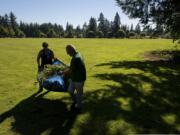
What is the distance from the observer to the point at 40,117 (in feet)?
36.2

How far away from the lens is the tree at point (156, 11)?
1062 inches

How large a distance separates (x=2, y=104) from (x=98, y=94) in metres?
4.13

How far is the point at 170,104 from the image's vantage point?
42.0ft

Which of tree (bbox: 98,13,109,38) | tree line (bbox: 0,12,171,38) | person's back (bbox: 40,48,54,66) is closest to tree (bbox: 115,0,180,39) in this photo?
person's back (bbox: 40,48,54,66)

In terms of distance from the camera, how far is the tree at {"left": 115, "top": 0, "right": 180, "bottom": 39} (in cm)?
2697

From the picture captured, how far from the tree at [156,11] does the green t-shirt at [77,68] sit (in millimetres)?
16333

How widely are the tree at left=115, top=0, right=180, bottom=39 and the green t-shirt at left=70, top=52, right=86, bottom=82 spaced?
53.6 ft

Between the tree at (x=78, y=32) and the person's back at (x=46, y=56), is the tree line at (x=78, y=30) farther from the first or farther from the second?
the person's back at (x=46, y=56)

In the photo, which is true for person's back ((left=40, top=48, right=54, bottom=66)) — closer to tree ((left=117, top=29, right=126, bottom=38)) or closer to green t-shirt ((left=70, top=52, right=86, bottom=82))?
green t-shirt ((left=70, top=52, right=86, bottom=82))

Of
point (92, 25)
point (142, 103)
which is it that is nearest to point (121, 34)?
point (92, 25)

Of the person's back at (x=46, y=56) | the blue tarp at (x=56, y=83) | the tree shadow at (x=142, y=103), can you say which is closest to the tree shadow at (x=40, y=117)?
the blue tarp at (x=56, y=83)

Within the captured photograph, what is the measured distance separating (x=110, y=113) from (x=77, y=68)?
6.47 ft

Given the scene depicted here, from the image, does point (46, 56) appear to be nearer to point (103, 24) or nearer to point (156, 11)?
point (156, 11)

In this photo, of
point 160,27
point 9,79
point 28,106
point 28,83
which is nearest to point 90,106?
point 28,106
